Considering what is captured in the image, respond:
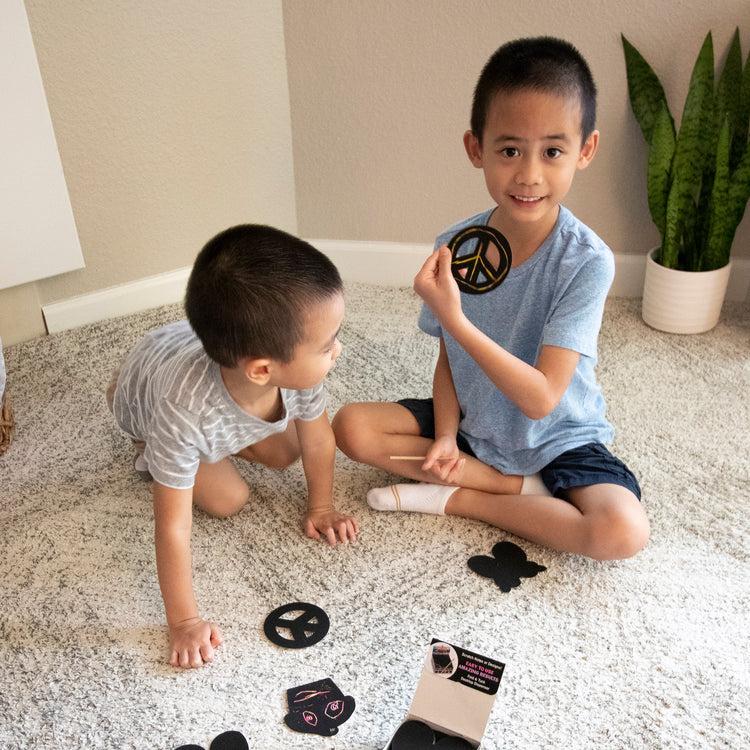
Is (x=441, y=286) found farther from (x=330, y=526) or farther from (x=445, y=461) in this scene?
(x=330, y=526)

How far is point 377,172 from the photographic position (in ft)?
6.64

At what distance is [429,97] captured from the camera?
6.21 feet

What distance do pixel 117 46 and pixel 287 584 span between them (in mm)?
1249

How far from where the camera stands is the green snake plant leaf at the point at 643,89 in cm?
174

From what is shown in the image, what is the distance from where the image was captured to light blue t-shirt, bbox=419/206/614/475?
1.13 metres

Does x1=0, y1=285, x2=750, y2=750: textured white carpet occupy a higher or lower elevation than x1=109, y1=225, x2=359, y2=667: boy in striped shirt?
lower

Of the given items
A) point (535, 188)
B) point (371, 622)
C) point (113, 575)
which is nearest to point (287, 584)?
point (371, 622)

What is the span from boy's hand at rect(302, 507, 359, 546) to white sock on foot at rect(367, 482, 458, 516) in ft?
0.19

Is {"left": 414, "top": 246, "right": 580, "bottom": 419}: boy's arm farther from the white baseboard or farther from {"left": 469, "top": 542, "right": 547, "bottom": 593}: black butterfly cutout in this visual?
the white baseboard

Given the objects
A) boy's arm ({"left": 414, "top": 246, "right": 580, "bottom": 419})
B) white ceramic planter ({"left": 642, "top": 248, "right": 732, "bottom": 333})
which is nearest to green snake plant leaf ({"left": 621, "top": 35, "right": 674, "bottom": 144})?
white ceramic planter ({"left": 642, "top": 248, "right": 732, "bottom": 333})

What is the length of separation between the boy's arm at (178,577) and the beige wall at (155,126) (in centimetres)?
98

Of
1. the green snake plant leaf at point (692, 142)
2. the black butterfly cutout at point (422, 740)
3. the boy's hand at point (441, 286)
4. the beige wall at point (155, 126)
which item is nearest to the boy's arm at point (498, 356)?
the boy's hand at point (441, 286)

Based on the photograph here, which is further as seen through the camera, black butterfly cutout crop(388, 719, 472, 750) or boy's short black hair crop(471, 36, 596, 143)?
boy's short black hair crop(471, 36, 596, 143)

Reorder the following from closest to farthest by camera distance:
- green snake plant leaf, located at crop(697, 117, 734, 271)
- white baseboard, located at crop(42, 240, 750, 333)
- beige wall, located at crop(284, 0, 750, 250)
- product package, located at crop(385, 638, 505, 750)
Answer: product package, located at crop(385, 638, 505, 750)
green snake plant leaf, located at crop(697, 117, 734, 271)
beige wall, located at crop(284, 0, 750, 250)
white baseboard, located at crop(42, 240, 750, 333)
